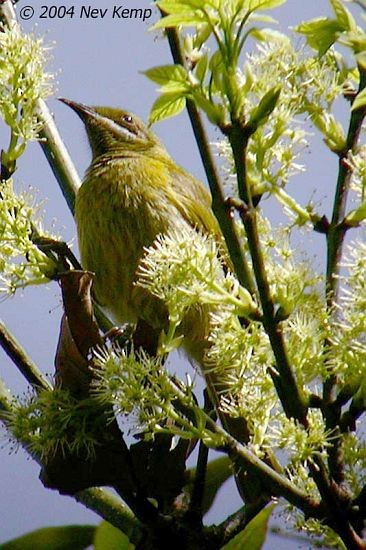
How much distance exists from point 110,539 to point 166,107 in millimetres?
816

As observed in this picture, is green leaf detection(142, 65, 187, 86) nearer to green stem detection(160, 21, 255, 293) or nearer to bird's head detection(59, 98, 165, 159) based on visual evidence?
green stem detection(160, 21, 255, 293)

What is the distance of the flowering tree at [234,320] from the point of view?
4.80ft

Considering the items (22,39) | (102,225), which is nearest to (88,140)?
(102,225)

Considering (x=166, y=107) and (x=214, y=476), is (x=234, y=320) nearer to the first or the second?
(x=166, y=107)

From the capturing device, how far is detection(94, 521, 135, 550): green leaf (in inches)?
71.2

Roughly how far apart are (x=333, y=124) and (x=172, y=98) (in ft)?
1.05

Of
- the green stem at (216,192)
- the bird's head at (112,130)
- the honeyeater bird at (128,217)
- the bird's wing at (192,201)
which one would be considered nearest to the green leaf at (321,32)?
the green stem at (216,192)

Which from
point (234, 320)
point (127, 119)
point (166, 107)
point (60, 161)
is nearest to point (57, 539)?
point (234, 320)

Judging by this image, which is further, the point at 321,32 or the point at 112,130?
the point at 112,130

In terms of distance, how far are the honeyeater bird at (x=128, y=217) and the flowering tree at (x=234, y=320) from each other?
1.20m

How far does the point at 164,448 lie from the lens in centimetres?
185

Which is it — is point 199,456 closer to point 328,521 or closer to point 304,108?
point 328,521

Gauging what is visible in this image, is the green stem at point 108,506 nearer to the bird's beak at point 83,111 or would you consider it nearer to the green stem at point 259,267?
the green stem at point 259,267

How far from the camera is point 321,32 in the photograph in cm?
153
